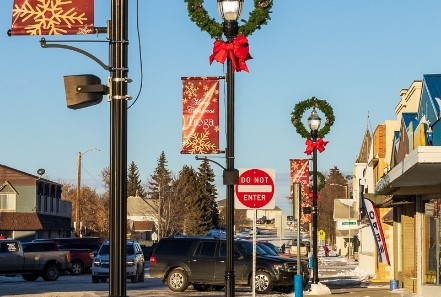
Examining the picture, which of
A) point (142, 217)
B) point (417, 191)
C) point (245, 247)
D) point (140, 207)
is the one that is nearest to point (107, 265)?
point (245, 247)

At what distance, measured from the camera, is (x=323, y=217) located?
450 ft

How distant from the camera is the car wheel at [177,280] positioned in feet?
117

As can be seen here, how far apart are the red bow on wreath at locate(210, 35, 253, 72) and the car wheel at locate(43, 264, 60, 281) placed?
3067 cm

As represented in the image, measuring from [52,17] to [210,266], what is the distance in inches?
977

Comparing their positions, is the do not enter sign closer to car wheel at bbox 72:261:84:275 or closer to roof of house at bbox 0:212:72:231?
car wheel at bbox 72:261:84:275

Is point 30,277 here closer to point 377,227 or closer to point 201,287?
point 201,287

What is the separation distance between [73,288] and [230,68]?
22709 millimetres

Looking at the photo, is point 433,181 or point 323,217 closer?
point 433,181

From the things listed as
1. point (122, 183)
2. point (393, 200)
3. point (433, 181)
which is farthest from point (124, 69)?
point (393, 200)

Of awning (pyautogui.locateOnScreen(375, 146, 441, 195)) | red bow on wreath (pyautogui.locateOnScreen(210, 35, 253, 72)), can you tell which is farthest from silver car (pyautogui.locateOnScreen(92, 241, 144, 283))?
red bow on wreath (pyautogui.locateOnScreen(210, 35, 253, 72))

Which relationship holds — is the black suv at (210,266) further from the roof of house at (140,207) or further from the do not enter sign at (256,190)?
the roof of house at (140,207)

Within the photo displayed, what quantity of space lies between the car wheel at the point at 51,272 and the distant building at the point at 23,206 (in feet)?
108

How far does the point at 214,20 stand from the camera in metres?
18.6

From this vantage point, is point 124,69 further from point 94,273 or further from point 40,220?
A: point 40,220
